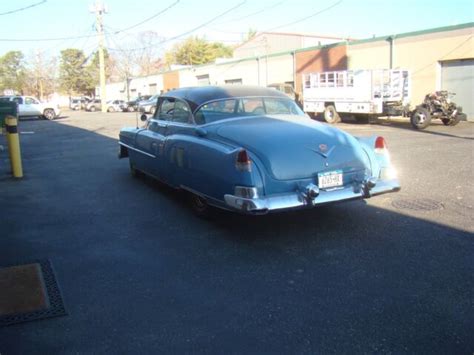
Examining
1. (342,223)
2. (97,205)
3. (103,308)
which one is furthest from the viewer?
(97,205)

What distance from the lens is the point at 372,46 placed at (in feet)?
81.3

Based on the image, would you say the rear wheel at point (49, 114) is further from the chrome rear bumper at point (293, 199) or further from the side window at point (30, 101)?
the chrome rear bumper at point (293, 199)

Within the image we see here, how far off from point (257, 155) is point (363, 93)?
15696mm

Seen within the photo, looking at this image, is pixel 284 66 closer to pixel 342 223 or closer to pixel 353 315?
pixel 342 223

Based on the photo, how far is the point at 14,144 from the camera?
30.3ft

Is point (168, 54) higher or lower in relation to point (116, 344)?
higher

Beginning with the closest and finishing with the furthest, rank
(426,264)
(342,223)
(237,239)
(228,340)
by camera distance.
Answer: (228,340) → (426,264) → (237,239) → (342,223)

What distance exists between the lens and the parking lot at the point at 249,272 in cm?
320

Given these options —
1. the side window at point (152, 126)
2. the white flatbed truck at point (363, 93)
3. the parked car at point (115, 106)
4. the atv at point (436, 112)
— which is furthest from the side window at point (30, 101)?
the side window at point (152, 126)

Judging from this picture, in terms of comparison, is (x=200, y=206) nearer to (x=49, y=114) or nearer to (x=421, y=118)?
(x=421, y=118)

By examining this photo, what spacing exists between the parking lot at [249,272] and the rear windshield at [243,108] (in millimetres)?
1276

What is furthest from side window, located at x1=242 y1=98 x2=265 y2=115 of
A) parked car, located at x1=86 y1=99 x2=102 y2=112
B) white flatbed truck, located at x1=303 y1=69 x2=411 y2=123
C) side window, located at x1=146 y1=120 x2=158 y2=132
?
parked car, located at x1=86 y1=99 x2=102 y2=112

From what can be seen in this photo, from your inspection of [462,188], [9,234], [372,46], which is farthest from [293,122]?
[372,46]

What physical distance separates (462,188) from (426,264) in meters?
3.33
